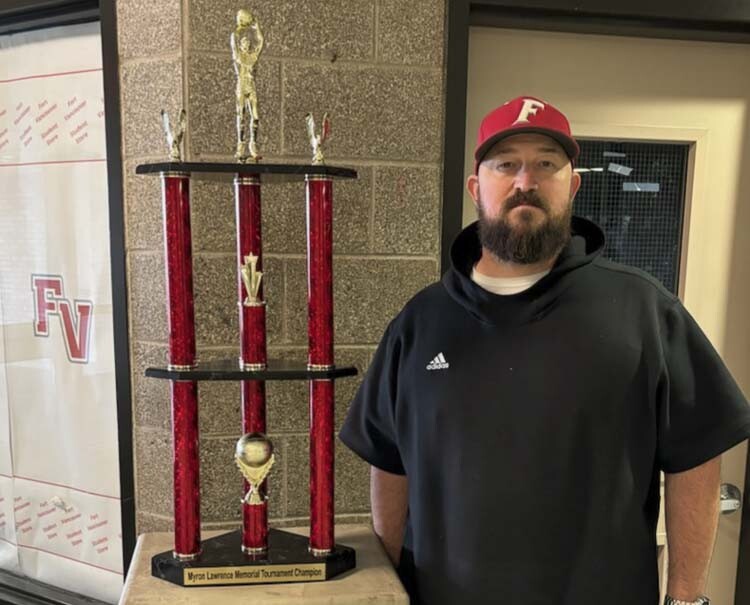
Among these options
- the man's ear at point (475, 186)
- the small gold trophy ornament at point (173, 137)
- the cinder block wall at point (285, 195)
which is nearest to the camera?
the small gold trophy ornament at point (173, 137)

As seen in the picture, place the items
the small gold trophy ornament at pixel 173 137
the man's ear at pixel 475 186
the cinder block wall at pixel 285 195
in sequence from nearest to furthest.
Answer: the small gold trophy ornament at pixel 173 137
the man's ear at pixel 475 186
the cinder block wall at pixel 285 195

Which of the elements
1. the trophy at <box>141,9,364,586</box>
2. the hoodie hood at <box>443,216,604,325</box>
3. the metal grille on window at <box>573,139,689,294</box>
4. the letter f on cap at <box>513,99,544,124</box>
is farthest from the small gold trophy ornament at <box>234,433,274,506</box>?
the metal grille on window at <box>573,139,689,294</box>

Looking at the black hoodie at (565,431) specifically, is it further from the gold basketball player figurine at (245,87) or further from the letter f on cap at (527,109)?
the gold basketball player figurine at (245,87)

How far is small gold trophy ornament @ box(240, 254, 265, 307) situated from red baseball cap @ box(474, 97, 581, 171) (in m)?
0.41

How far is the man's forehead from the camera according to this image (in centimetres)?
101

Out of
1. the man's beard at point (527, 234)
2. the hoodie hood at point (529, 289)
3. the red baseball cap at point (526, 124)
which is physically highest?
the red baseball cap at point (526, 124)

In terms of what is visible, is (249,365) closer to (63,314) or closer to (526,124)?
(526,124)

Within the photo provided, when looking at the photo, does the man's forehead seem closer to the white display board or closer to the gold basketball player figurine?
the gold basketball player figurine

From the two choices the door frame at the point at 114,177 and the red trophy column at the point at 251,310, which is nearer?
the red trophy column at the point at 251,310

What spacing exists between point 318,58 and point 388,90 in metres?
0.15

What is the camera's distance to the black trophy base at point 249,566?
A: 0.98 metres

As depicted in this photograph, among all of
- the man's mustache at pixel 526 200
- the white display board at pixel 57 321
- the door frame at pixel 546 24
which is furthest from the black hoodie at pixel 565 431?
the white display board at pixel 57 321

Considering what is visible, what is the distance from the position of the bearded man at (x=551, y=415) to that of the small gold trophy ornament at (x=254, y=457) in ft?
0.80

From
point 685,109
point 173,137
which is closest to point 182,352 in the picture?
point 173,137
